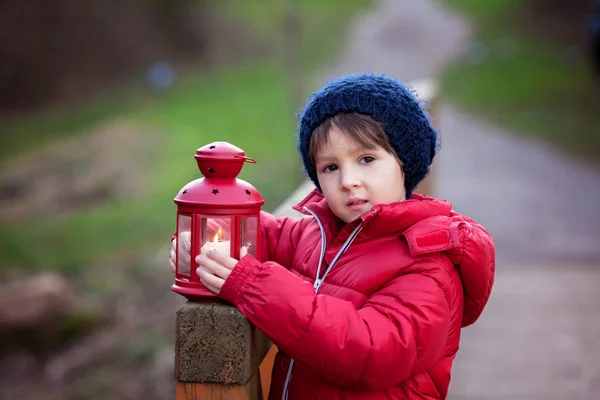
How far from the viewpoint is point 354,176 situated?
2.05 m

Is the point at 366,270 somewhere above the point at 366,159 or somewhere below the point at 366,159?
below

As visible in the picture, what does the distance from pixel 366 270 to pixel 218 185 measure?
41cm

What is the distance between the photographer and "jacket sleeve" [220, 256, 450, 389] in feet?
5.73

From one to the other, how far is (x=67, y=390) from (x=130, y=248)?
3148mm

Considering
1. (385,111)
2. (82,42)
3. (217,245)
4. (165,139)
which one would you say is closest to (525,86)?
(165,139)

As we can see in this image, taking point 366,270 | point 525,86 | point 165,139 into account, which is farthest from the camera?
point 525,86

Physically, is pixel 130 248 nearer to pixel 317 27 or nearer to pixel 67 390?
pixel 67 390

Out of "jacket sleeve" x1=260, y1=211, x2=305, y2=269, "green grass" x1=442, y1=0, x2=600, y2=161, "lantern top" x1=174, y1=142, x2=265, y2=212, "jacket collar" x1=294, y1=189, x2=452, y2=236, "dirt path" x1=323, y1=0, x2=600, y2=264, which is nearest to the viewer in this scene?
Answer: "lantern top" x1=174, y1=142, x2=265, y2=212

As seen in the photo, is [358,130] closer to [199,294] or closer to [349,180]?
[349,180]

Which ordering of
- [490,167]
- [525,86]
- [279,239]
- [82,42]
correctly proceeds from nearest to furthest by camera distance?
[279,239]
[490,167]
[82,42]
[525,86]

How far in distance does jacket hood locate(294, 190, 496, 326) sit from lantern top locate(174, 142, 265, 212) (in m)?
0.32

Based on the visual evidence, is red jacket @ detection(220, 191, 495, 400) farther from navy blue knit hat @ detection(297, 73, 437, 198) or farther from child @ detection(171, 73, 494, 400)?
navy blue knit hat @ detection(297, 73, 437, 198)

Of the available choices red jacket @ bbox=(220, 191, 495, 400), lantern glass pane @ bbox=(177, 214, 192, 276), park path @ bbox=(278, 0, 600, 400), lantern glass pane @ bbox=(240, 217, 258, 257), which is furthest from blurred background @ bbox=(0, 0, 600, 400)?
lantern glass pane @ bbox=(177, 214, 192, 276)

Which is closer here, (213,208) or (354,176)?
(213,208)
